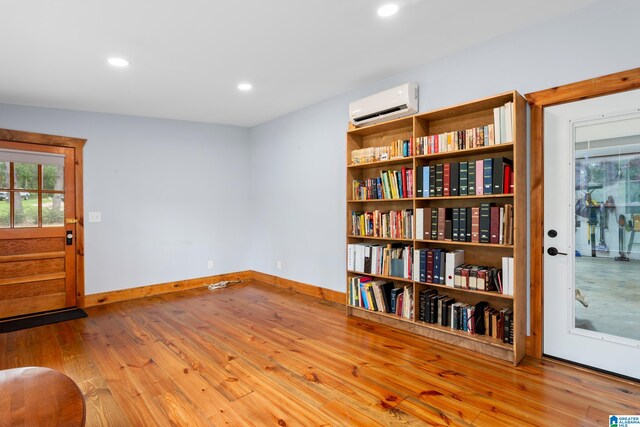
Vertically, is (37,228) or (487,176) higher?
(487,176)

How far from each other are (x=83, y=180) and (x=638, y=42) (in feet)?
18.3

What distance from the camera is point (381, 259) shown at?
344 centimetres

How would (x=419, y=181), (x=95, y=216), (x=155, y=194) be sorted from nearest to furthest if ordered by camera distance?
(x=419, y=181) → (x=95, y=216) → (x=155, y=194)

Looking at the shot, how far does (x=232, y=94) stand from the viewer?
13.2 feet

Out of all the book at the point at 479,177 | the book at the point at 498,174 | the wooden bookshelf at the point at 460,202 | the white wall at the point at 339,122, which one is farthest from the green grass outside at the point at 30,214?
the book at the point at 498,174

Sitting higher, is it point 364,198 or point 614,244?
point 364,198

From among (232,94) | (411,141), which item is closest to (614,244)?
(411,141)

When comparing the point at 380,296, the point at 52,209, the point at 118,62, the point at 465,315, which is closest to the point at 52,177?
the point at 52,209

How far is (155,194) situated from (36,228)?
140cm

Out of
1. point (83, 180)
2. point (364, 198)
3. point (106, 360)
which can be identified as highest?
point (83, 180)

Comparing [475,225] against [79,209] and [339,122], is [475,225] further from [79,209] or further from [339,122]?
[79,209]

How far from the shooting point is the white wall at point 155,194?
4.36m

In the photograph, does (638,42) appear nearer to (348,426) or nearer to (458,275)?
(458,275)
